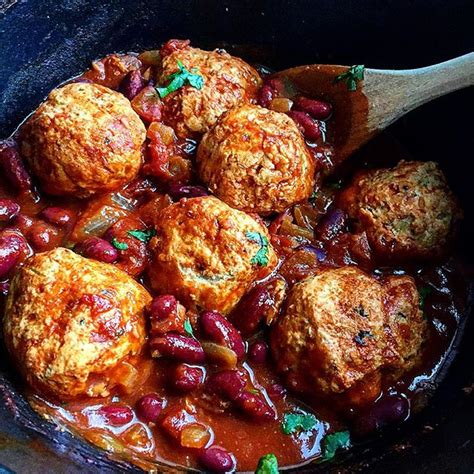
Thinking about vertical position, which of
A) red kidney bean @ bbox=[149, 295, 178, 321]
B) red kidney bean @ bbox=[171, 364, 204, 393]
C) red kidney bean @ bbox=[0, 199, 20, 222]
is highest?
red kidney bean @ bbox=[0, 199, 20, 222]

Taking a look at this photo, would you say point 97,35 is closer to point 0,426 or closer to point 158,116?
point 158,116

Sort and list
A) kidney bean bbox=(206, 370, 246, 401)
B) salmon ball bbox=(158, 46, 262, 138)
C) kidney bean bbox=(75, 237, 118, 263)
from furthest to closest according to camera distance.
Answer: salmon ball bbox=(158, 46, 262, 138)
kidney bean bbox=(75, 237, 118, 263)
kidney bean bbox=(206, 370, 246, 401)

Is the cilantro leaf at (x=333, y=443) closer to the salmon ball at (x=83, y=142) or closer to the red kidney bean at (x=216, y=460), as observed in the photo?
the red kidney bean at (x=216, y=460)

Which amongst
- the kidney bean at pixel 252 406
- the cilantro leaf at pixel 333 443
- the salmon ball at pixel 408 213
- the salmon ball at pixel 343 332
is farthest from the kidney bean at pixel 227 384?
the salmon ball at pixel 408 213

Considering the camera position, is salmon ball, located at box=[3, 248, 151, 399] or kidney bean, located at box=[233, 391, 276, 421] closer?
salmon ball, located at box=[3, 248, 151, 399]

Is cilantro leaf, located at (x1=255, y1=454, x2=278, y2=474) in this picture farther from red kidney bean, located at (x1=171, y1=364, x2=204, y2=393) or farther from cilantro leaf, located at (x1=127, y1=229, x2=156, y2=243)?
cilantro leaf, located at (x1=127, y1=229, x2=156, y2=243)

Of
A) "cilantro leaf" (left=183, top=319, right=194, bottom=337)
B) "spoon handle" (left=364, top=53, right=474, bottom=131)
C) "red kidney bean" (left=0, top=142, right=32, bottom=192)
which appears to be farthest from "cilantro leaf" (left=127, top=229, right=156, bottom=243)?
"spoon handle" (left=364, top=53, right=474, bottom=131)
